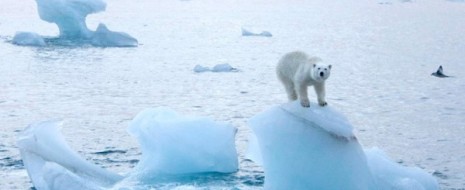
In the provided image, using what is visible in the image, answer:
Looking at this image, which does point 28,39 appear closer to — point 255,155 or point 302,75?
point 255,155

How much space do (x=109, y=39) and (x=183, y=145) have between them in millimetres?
17285

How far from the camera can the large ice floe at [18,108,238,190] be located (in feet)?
28.3

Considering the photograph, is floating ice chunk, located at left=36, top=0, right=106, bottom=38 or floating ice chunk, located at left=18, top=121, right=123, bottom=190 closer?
floating ice chunk, located at left=18, top=121, right=123, bottom=190

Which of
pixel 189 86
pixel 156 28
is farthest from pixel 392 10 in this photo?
pixel 189 86

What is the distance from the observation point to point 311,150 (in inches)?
293

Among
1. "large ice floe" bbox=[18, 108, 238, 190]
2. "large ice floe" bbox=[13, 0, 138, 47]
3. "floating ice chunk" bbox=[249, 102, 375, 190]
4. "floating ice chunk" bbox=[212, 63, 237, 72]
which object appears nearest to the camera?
"floating ice chunk" bbox=[249, 102, 375, 190]

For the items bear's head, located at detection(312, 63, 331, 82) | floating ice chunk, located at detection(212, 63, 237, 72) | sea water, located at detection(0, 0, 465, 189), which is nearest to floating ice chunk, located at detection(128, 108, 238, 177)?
sea water, located at detection(0, 0, 465, 189)

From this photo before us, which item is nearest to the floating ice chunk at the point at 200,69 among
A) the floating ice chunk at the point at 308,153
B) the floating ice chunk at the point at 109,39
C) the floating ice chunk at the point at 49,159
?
the floating ice chunk at the point at 109,39

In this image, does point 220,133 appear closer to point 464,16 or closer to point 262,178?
point 262,178

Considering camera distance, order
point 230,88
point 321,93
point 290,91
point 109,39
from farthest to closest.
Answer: point 109,39
point 230,88
point 290,91
point 321,93

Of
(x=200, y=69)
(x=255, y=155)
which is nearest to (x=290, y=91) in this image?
(x=255, y=155)

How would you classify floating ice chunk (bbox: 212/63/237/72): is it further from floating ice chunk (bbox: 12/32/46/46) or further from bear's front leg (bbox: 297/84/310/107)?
bear's front leg (bbox: 297/84/310/107)

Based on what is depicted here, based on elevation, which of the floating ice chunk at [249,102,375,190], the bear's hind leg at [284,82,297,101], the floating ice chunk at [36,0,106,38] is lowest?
the floating ice chunk at [36,0,106,38]

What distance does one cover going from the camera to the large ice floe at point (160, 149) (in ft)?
28.3
